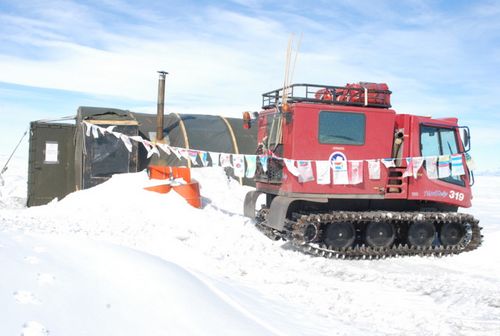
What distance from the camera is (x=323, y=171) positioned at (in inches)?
395

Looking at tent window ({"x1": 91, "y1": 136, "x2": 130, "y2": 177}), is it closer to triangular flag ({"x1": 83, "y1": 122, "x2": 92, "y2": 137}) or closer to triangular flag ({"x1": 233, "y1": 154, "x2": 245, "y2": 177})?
triangular flag ({"x1": 83, "y1": 122, "x2": 92, "y2": 137})

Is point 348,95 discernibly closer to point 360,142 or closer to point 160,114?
point 360,142

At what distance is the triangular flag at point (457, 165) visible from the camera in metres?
10.8

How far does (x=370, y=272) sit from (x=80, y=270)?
5405 mm

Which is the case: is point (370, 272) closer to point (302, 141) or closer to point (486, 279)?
point (486, 279)

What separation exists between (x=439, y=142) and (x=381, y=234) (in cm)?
250

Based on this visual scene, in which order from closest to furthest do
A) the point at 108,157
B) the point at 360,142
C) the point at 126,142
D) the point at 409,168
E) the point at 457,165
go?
the point at 360,142
the point at 409,168
the point at 457,165
the point at 126,142
the point at 108,157

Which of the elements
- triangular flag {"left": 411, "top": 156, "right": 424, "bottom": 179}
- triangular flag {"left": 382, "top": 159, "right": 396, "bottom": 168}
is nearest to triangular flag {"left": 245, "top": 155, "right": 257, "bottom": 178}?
triangular flag {"left": 382, "top": 159, "right": 396, "bottom": 168}


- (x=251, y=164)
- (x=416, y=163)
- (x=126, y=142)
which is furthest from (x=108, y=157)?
(x=416, y=163)

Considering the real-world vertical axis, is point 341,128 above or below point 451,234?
above

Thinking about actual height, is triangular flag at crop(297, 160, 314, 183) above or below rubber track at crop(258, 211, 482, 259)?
above

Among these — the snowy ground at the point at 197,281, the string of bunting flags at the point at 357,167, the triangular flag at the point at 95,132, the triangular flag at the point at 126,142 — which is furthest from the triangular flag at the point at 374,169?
the triangular flag at the point at 95,132

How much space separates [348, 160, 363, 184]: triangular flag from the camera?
33.3 feet

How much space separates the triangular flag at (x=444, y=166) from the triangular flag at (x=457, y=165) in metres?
0.12
